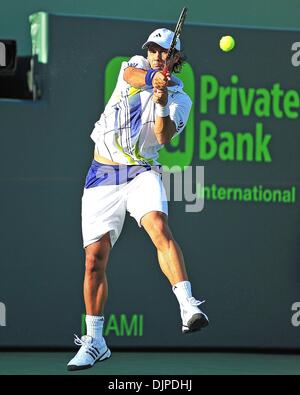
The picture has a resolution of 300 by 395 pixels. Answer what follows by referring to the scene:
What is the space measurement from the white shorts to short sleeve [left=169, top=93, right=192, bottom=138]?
1.09 ft

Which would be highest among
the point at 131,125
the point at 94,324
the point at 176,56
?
the point at 176,56

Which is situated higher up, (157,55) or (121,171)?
(157,55)

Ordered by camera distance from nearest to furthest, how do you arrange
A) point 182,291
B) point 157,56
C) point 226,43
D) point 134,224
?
point 182,291
point 157,56
point 226,43
point 134,224

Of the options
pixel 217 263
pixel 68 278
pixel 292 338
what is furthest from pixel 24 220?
pixel 292 338

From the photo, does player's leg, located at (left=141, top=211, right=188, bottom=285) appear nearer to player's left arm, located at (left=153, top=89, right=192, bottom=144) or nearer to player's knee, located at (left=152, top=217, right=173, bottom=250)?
player's knee, located at (left=152, top=217, right=173, bottom=250)

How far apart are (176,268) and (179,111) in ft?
3.14

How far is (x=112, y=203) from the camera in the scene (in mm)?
7645

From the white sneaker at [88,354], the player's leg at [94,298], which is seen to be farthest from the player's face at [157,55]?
the white sneaker at [88,354]

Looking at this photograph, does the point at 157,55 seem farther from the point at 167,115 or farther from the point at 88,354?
the point at 88,354

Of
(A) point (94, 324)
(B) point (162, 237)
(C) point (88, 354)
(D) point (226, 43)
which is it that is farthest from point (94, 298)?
(D) point (226, 43)

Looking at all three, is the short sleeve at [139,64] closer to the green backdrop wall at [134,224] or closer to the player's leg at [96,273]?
the player's leg at [96,273]

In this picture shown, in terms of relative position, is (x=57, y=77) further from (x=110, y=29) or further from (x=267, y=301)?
(x=267, y=301)

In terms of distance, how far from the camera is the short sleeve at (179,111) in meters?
7.42

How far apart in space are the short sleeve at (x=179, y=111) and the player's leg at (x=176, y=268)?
0.55m
